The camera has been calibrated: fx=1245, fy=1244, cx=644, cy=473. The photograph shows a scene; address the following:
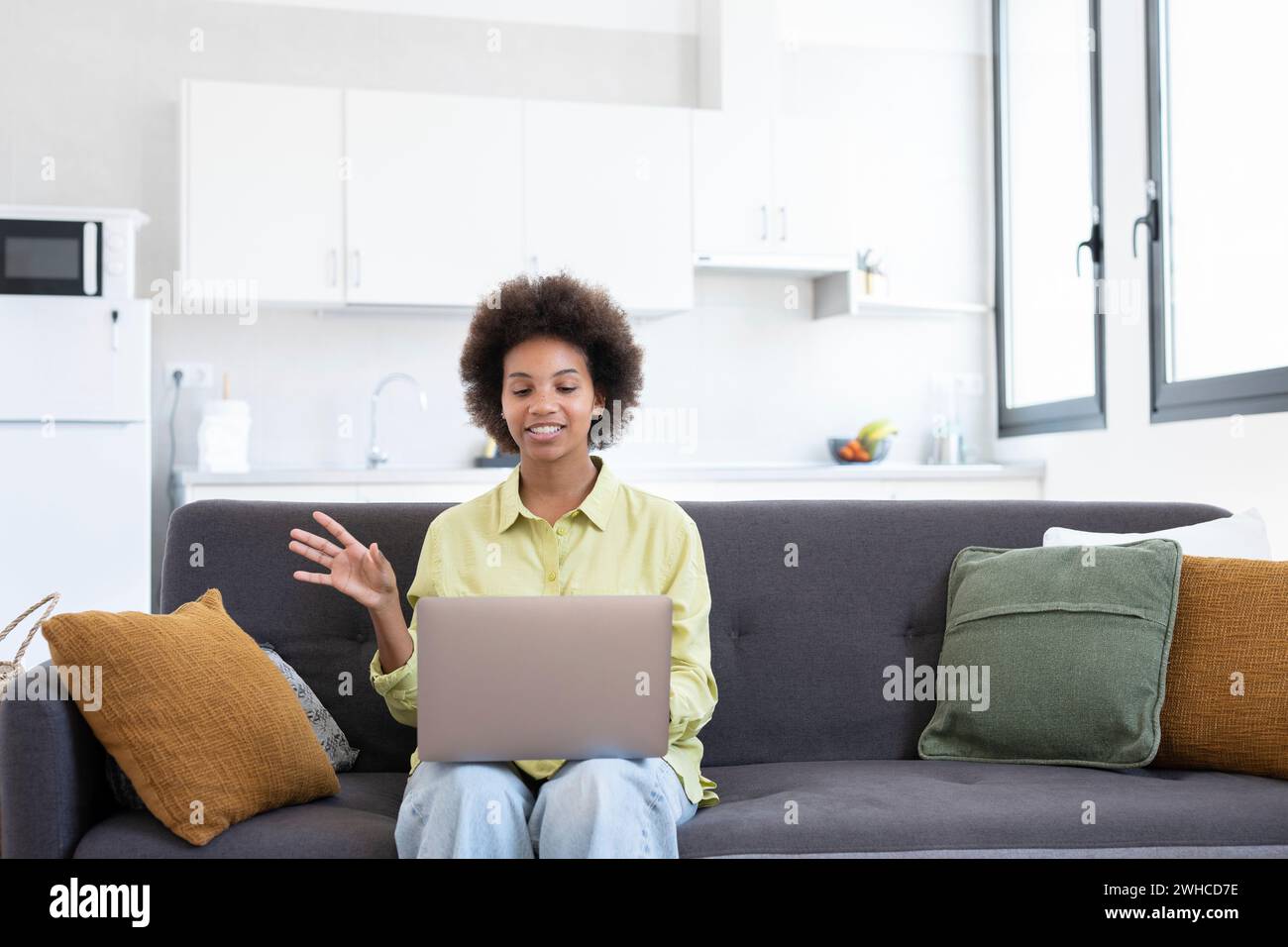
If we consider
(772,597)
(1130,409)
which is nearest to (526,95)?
(1130,409)

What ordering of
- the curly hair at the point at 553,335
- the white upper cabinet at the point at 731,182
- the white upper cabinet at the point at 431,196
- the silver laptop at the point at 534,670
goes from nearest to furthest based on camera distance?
1. the silver laptop at the point at 534,670
2. the curly hair at the point at 553,335
3. the white upper cabinet at the point at 431,196
4. the white upper cabinet at the point at 731,182

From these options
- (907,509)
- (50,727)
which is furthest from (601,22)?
(50,727)

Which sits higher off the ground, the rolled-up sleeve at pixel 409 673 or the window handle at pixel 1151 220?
the window handle at pixel 1151 220

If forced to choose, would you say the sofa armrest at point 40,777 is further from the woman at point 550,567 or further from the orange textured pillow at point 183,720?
the woman at point 550,567

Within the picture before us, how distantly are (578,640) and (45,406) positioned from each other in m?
2.97

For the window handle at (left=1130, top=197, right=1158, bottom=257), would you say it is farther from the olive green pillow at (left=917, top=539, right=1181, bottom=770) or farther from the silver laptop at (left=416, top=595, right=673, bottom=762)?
the silver laptop at (left=416, top=595, right=673, bottom=762)

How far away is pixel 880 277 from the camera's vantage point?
499 cm

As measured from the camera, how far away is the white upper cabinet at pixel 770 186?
15.3 feet

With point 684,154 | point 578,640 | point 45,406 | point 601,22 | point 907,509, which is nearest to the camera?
point 578,640

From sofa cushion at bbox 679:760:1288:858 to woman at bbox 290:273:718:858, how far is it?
3.6 inches

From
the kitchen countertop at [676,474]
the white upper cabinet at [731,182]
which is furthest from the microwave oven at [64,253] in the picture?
the white upper cabinet at [731,182]

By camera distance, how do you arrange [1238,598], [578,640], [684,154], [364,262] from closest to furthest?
1. [578,640]
2. [1238,598]
3. [364,262]
4. [684,154]
